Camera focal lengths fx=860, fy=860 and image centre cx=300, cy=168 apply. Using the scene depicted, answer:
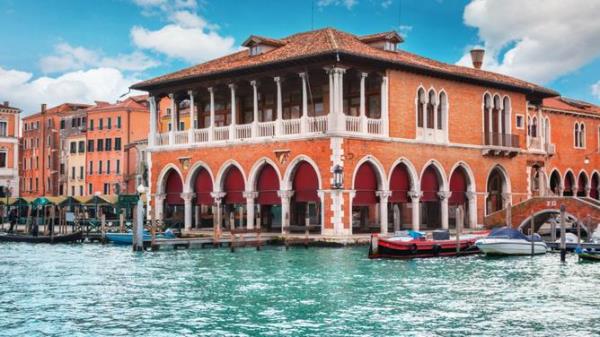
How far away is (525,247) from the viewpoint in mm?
26641

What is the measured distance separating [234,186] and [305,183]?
12.2ft

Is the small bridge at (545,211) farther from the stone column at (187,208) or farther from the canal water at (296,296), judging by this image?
the stone column at (187,208)

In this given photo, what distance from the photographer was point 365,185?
29734 millimetres

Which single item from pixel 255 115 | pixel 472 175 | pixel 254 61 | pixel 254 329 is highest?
pixel 254 61

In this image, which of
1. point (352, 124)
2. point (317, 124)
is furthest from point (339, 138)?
point (317, 124)

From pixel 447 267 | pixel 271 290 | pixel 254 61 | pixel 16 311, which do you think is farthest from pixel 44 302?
pixel 254 61

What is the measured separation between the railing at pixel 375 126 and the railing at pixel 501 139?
668cm

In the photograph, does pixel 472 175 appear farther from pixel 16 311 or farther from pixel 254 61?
pixel 16 311

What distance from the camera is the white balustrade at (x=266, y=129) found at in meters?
30.7

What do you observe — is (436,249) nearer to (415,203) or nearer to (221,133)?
(415,203)

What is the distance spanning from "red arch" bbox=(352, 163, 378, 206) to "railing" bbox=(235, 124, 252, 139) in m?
4.61

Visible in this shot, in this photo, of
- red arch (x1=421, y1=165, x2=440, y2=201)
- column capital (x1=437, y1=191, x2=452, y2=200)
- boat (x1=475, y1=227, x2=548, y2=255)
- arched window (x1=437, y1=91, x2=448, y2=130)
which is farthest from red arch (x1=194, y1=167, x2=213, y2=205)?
boat (x1=475, y1=227, x2=548, y2=255)

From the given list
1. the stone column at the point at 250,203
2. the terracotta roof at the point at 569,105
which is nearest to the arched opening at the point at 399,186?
the stone column at the point at 250,203

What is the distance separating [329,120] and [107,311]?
1471cm
